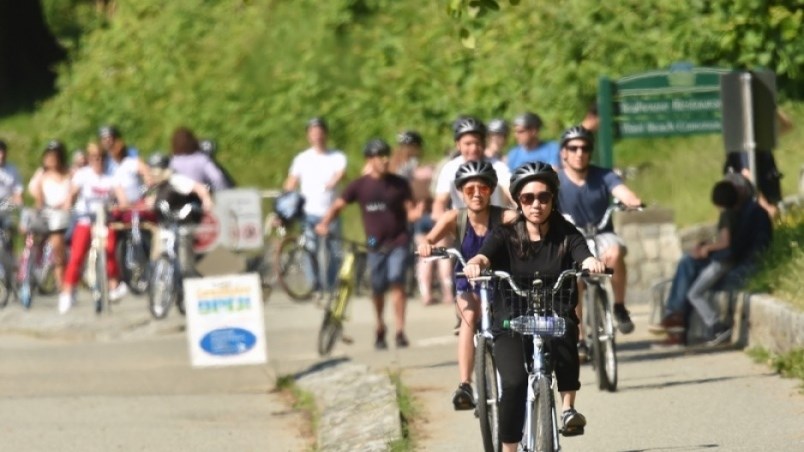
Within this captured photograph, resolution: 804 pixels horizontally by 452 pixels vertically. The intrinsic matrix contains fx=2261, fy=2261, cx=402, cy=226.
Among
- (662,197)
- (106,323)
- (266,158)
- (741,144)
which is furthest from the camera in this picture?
(266,158)

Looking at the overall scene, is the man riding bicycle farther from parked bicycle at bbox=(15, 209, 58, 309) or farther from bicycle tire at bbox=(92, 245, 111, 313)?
parked bicycle at bbox=(15, 209, 58, 309)

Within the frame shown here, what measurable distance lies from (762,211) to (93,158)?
340 inches

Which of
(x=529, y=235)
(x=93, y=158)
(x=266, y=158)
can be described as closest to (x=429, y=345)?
(x=93, y=158)

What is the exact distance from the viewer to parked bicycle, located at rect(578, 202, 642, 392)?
1318 centimetres

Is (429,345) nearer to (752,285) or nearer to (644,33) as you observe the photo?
Result: (752,285)

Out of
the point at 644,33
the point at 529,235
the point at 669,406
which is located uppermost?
the point at 644,33

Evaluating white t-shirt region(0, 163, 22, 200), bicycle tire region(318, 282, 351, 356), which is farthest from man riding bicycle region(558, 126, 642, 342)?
white t-shirt region(0, 163, 22, 200)

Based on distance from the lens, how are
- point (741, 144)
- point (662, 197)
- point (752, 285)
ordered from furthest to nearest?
point (662, 197)
point (741, 144)
point (752, 285)

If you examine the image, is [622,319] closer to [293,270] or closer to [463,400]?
[463,400]

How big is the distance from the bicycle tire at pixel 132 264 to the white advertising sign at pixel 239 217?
0.82m

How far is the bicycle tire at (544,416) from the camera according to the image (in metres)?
9.02

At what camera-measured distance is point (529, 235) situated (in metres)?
9.66

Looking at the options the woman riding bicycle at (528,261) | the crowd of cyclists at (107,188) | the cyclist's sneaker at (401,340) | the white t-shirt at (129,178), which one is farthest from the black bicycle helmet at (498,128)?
the woman riding bicycle at (528,261)

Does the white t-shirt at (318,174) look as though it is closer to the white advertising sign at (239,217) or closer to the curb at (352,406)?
the white advertising sign at (239,217)
